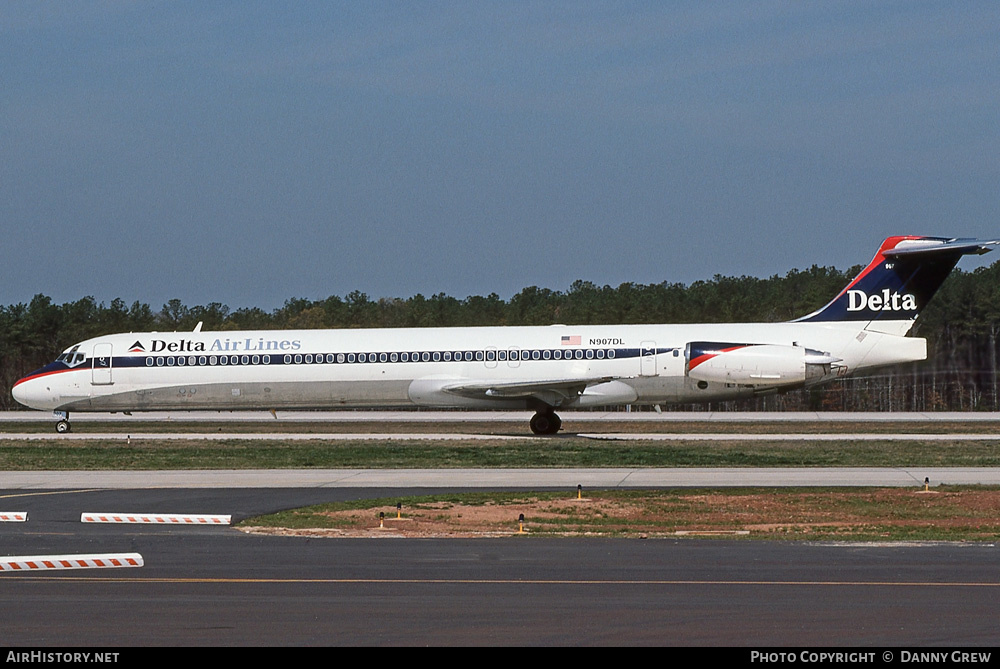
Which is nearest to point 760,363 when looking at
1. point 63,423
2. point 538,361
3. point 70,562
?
point 538,361

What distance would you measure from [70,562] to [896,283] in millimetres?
32778

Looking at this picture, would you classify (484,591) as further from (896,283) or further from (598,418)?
(598,418)

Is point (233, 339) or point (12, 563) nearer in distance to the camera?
point (12, 563)

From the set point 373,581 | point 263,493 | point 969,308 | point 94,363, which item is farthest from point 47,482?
point 969,308

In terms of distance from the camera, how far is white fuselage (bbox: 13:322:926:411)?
41.1 meters

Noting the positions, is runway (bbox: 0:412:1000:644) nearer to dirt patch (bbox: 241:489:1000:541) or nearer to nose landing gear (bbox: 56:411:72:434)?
dirt patch (bbox: 241:489:1000:541)

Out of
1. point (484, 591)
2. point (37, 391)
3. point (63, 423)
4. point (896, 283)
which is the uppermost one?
point (896, 283)

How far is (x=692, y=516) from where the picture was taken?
66.0 feet

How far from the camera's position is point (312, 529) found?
61.7 ft

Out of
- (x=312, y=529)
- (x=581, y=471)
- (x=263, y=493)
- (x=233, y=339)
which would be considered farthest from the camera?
(x=233, y=339)

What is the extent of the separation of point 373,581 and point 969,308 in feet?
206

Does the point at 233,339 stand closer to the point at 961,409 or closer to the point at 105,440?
the point at 105,440

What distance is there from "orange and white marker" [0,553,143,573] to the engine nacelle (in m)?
28.2

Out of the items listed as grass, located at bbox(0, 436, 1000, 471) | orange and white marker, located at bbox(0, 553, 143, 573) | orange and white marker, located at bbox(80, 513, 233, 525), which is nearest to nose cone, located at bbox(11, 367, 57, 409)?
grass, located at bbox(0, 436, 1000, 471)
